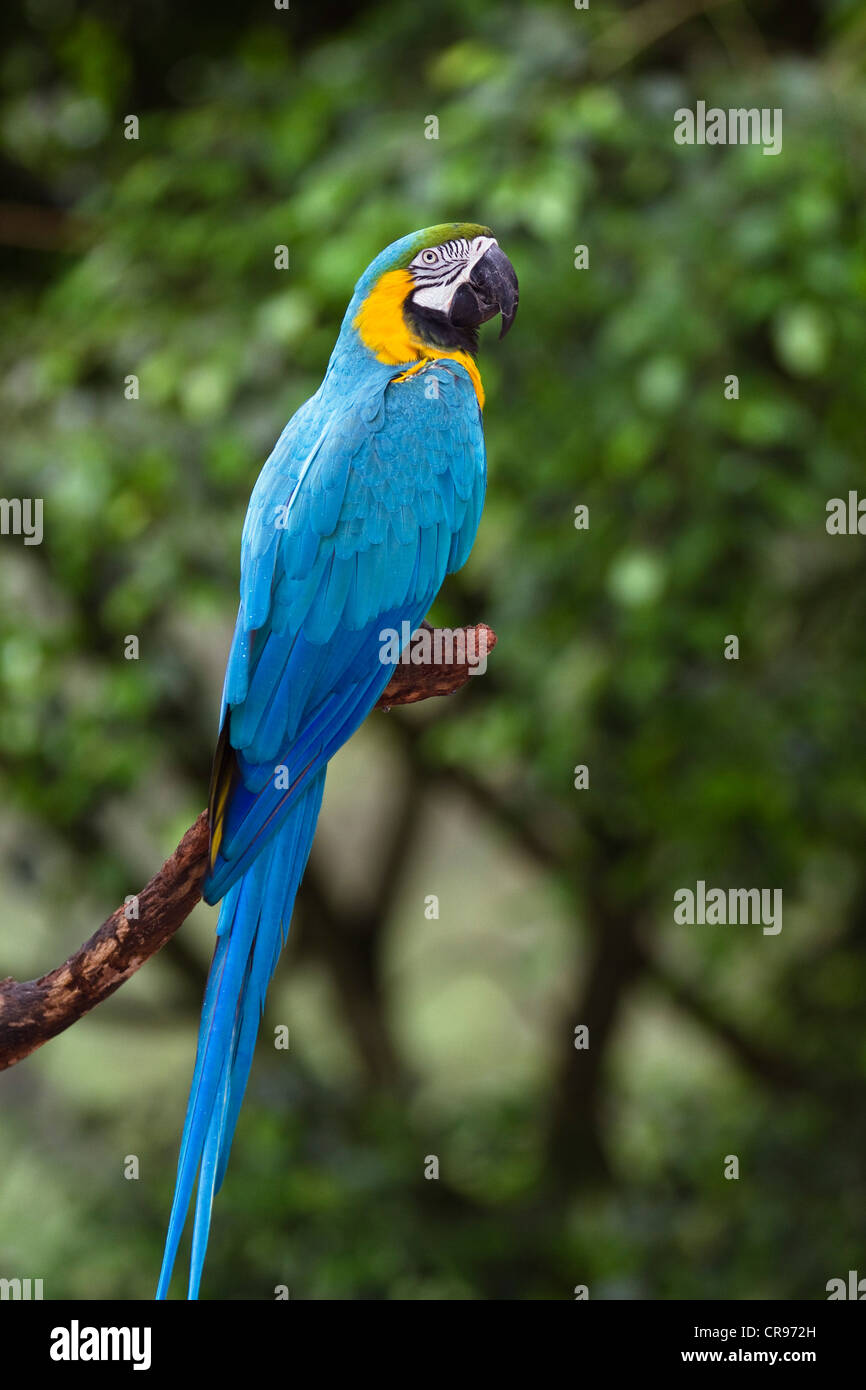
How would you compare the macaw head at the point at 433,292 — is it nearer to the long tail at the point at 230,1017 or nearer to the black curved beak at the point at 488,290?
the black curved beak at the point at 488,290

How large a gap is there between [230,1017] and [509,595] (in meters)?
1.79

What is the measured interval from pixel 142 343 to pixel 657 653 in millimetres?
1313

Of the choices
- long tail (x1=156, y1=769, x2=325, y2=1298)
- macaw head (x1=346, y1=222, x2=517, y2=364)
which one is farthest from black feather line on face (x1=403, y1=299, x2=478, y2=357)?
long tail (x1=156, y1=769, x2=325, y2=1298)

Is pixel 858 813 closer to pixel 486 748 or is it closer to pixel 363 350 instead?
pixel 486 748

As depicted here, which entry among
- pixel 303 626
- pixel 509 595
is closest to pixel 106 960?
pixel 303 626

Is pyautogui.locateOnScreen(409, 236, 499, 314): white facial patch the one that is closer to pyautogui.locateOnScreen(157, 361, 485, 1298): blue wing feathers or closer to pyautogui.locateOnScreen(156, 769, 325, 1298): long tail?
pyautogui.locateOnScreen(157, 361, 485, 1298): blue wing feathers

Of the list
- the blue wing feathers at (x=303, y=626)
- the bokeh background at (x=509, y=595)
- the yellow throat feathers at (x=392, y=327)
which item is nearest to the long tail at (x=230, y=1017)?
the blue wing feathers at (x=303, y=626)

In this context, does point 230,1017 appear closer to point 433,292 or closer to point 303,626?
point 303,626

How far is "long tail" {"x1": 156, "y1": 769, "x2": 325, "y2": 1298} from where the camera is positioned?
60.8 inches

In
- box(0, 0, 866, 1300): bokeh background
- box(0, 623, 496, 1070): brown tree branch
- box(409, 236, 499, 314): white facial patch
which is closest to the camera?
box(0, 623, 496, 1070): brown tree branch

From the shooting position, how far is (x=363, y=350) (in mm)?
2090

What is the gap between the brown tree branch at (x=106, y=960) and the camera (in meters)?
1.73

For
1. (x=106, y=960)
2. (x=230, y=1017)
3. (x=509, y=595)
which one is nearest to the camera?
(x=230, y=1017)

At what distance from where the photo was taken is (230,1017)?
1.59 m
